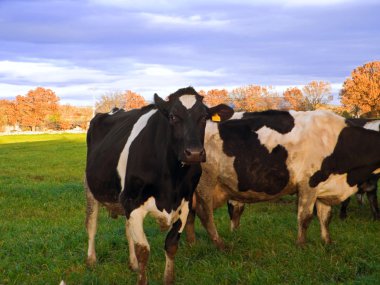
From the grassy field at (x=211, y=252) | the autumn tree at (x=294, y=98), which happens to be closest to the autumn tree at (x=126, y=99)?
the autumn tree at (x=294, y=98)

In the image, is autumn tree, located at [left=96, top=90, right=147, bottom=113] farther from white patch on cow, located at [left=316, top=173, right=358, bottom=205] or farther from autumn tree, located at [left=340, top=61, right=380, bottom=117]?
white patch on cow, located at [left=316, top=173, right=358, bottom=205]

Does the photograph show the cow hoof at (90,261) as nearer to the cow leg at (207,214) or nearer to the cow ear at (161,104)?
the cow leg at (207,214)

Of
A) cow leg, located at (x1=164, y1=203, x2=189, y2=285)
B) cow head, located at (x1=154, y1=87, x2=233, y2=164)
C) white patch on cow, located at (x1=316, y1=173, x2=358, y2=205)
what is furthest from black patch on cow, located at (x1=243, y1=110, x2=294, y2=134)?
cow leg, located at (x1=164, y1=203, x2=189, y2=285)

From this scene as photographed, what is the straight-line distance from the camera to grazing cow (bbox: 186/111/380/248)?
7184 mm

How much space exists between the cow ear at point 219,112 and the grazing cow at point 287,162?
176 cm

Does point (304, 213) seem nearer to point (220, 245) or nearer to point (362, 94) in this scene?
point (220, 245)

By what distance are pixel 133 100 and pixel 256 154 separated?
104 meters

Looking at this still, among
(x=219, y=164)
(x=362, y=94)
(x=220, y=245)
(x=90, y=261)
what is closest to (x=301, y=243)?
(x=220, y=245)

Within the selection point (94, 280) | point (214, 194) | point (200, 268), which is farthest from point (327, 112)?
point (94, 280)

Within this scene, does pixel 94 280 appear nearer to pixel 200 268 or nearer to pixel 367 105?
pixel 200 268

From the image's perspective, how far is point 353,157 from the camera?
291 inches

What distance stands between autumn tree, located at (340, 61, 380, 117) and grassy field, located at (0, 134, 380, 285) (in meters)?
56.8

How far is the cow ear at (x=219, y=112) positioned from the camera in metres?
5.56

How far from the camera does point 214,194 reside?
766 cm
